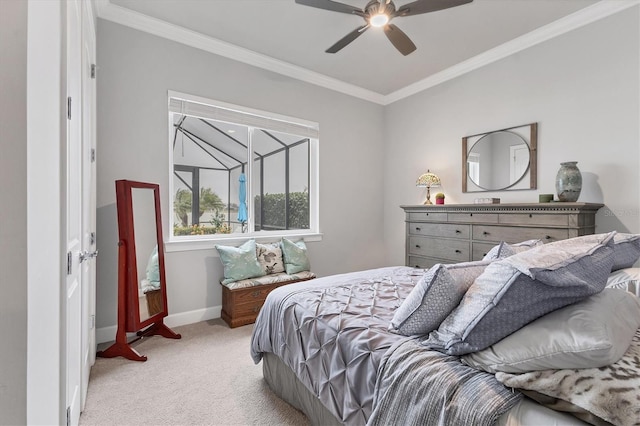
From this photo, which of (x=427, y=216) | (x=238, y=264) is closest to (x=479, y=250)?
(x=427, y=216)

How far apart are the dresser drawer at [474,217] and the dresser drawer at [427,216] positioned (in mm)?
92

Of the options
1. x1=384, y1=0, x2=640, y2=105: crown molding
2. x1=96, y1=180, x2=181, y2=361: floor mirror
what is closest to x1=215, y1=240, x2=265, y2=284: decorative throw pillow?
x1=96, y1=180, x2=181, y2=361: floor mirror

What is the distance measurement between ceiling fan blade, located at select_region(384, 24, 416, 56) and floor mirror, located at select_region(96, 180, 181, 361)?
2461 mm

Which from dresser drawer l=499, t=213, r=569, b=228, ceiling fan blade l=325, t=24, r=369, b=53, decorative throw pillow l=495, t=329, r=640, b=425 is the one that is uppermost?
ceiling fan blade l=325, t=24, r=369, b=53

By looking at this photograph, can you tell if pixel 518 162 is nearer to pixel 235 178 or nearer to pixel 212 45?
pixel 235 178

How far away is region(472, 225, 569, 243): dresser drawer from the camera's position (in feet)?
A: 8.49

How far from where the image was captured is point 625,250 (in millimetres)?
1565

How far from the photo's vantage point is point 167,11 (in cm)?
277

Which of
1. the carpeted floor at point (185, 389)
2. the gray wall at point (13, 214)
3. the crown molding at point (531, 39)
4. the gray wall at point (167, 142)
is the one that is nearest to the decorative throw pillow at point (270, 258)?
the gray wall at point (167, 142)

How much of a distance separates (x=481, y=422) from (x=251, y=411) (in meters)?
1.38

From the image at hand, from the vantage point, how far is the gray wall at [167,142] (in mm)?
2713

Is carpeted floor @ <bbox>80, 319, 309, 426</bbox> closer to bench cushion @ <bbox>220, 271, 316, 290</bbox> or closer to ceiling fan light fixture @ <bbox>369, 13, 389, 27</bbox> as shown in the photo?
bench cushion @ <bbox>220, 271, 316, 290</bbox>

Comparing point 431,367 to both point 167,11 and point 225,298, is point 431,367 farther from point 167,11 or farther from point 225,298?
point 167,11

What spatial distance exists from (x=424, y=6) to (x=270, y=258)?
274 cm
